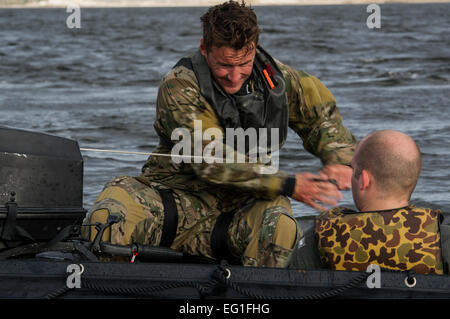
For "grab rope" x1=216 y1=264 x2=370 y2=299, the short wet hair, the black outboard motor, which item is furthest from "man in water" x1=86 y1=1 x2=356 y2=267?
"grab rope" x1=216 y1=264 x2=370 y2=299

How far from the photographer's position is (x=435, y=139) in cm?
1021

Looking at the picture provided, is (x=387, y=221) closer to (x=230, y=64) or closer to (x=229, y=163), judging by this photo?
(x=229, y=163)

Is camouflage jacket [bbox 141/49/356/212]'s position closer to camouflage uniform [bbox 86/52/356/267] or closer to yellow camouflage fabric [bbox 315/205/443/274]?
camouflage uniform [bbox 86/52/356/267]

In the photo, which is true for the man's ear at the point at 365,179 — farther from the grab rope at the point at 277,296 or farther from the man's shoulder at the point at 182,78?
the man's shoulder at the point at 182,78

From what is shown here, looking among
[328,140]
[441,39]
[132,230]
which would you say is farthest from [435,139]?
[441,39]

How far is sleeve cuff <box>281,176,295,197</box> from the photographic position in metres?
3.48

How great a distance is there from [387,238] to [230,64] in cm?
116

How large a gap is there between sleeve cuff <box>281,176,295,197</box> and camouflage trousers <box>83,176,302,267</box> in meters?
0.11

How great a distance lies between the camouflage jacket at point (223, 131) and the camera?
3.54 metres

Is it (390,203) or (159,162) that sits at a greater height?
(159,162)

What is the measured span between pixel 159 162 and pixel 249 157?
45 cm

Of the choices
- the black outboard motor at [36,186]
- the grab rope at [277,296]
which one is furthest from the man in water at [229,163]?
the grab rope at [277,296]

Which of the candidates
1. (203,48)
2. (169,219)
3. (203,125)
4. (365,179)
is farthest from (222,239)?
(365,179)

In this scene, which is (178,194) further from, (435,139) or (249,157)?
(435,139)
